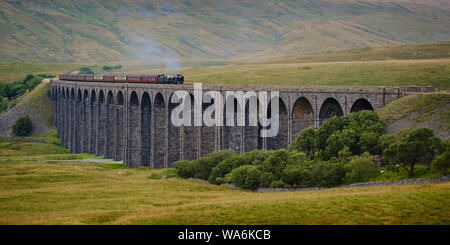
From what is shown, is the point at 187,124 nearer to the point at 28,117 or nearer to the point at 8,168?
the point at 8,168

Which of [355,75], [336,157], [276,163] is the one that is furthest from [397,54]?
[276,163]

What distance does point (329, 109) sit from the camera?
65.3 meters

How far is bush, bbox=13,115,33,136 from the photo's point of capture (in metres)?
141

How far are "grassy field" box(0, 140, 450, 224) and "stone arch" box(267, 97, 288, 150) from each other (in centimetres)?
1270

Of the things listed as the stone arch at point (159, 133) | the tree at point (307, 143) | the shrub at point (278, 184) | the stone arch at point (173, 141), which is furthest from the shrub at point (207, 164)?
the stone arch at point (159, 133)

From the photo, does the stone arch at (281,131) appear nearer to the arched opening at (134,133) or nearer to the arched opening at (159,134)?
the arched opening at (159,134)

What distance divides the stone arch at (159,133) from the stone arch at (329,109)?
31.8m

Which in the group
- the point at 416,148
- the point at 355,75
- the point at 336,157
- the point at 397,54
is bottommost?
the point at 336,157

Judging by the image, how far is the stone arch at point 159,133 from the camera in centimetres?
9119

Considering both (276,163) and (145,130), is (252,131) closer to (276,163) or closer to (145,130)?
(276,163)

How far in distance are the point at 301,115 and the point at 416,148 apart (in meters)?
22.4

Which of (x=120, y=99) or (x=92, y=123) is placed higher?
(x=120, y=99)
